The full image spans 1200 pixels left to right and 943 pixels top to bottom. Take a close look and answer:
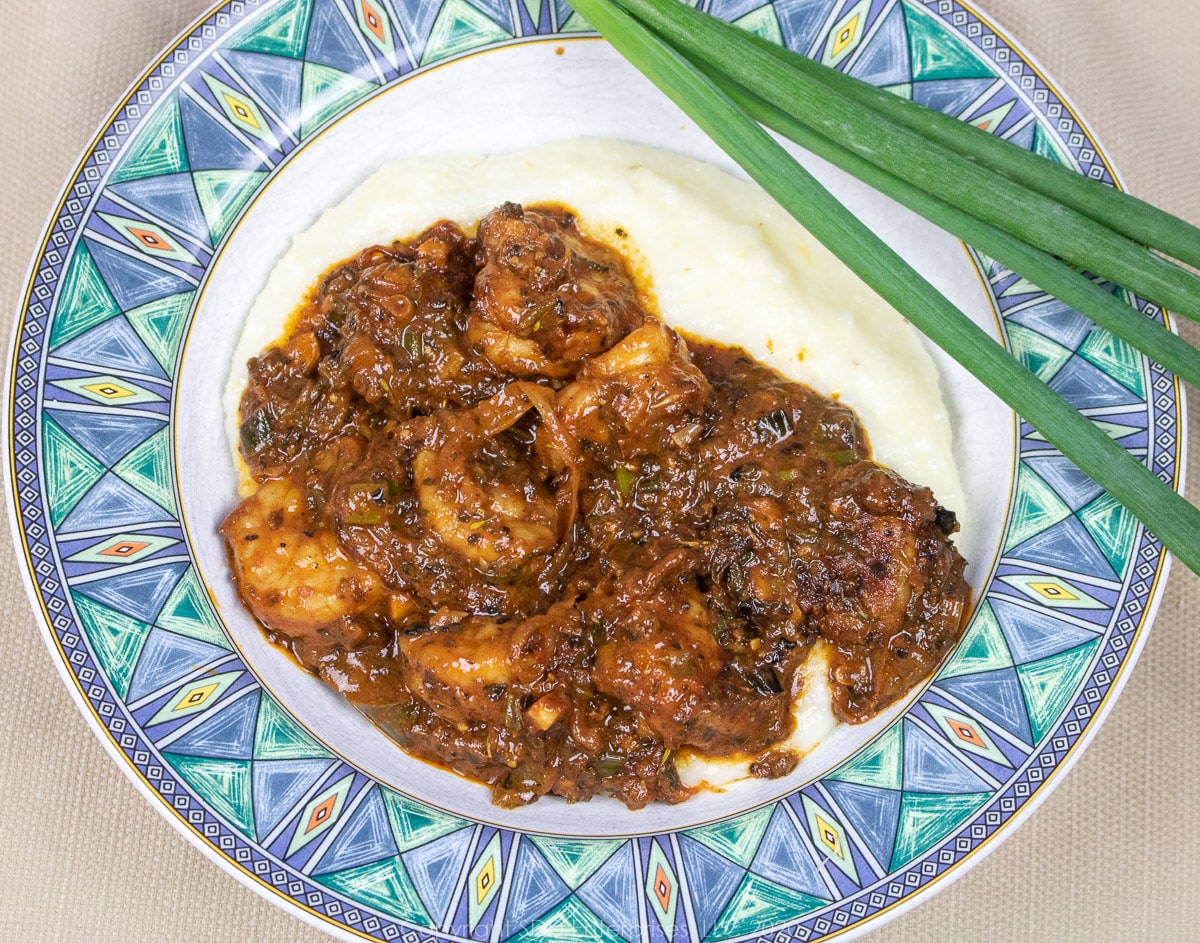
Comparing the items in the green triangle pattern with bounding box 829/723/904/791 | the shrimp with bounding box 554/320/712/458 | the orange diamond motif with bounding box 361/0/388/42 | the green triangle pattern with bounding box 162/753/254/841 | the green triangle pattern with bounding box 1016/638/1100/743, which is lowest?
the green triangle pattern with bounding box 162/753/254/841

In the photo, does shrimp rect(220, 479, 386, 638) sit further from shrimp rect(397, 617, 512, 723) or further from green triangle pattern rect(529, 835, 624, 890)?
green triangle pattern rect(529, 835, 624, 890)

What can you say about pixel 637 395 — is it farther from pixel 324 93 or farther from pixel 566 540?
pixel 324 93

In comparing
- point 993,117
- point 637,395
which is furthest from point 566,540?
point 993,117

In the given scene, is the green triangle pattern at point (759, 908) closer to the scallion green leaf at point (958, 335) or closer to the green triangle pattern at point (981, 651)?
the green triangle pattern at point (981, 651)

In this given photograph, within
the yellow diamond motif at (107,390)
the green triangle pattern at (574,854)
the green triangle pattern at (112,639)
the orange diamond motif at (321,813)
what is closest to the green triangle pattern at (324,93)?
the yellow diamond motif at (107,390)

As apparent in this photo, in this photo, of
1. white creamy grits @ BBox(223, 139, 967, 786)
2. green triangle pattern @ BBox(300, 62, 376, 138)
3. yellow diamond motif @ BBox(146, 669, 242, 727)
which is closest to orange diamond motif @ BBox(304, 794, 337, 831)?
yellow diamond motif @ BBox(146, 669, 242, 727)

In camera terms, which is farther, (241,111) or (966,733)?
(241,111)
